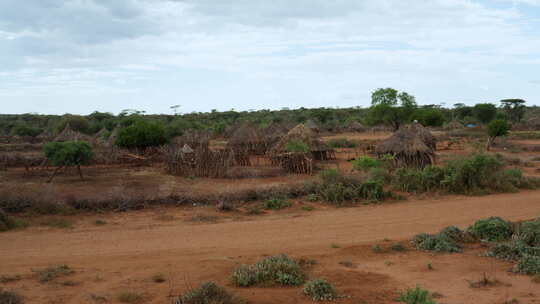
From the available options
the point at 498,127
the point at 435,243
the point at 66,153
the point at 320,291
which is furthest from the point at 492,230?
the point at 498,127

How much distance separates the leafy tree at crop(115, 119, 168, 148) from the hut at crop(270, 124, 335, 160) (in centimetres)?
620

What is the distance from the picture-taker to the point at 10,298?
5.91 meters

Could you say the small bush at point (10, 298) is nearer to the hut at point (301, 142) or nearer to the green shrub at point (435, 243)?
the green shrub at point (435, 243)

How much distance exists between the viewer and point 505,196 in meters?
13.8

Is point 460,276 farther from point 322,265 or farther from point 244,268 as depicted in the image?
point 244,268

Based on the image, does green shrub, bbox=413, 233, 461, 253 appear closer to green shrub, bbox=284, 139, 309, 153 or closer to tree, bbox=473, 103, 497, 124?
green shrub, bbox=284, 139, 309, 153

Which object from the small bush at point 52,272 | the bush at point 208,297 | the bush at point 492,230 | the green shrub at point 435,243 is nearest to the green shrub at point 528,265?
the green shrub at point 435,243

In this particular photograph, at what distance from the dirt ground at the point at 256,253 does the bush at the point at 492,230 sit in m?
0.51

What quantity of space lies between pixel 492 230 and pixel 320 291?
4.94 m

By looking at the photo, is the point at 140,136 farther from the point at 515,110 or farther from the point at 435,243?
the point at 515,110

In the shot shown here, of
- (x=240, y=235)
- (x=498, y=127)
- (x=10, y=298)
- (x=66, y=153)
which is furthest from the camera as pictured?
(x=498, y=127)

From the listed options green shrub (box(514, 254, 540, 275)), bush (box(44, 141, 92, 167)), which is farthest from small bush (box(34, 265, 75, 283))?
bush (box(44, 141, 92, 167))

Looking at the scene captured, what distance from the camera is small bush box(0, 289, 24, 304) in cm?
583

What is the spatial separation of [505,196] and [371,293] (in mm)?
9596
